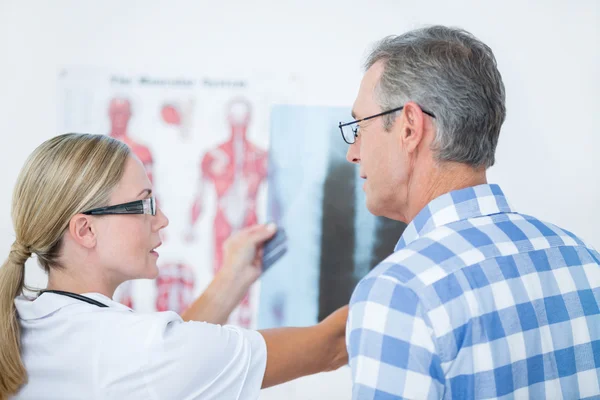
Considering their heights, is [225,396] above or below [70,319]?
below

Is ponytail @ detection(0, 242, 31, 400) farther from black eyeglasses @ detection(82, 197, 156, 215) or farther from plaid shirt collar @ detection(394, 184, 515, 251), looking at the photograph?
plaid shirt collar @ detection(394, 184, 515, 251)

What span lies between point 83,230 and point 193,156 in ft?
1.76

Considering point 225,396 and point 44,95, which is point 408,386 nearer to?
point 225,396

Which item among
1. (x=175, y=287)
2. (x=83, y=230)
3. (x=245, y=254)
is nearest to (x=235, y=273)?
(x=245, y=254)

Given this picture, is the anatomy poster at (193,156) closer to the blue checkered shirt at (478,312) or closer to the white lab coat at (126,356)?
the white lab coat at (126,356)

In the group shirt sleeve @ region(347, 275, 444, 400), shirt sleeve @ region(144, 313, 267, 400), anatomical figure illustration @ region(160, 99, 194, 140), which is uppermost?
anatomical figure illustration @ region(160, 99, 194, 140)

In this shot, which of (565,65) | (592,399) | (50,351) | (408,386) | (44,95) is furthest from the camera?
(44,95)

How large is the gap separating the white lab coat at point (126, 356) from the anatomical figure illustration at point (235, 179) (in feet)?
1.90

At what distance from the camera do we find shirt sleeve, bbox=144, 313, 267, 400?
1.02 m

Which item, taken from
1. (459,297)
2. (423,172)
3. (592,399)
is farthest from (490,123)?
(592,399)

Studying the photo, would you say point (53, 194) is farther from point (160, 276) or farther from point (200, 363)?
point (160, 276)

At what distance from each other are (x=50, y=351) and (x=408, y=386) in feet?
2.04

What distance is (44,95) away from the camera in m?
1.76

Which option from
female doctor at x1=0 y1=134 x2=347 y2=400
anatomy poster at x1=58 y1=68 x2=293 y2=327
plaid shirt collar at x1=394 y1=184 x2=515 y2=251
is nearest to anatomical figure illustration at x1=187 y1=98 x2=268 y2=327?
anatomy poster at x1=58 y1=68 x2=293 y2=327
